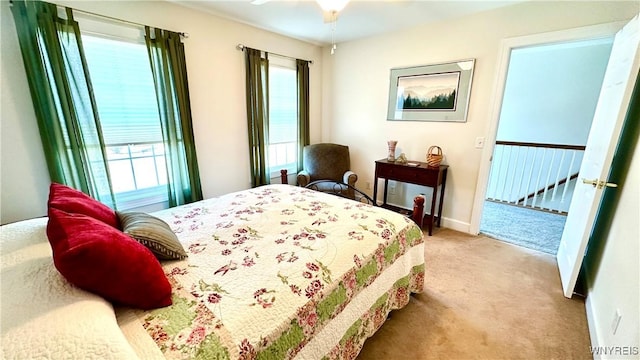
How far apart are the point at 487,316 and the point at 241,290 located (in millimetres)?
1805

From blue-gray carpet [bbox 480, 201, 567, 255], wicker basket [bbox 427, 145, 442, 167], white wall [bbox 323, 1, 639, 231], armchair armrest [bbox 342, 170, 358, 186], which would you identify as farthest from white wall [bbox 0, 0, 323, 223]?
blue-gray carpet [bbox 480, 201, 567, 255]

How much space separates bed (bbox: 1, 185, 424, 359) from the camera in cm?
73

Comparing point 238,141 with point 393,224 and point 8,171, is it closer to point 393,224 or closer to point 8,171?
point 8,171

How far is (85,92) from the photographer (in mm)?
2094

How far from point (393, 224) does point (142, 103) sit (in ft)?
8.18

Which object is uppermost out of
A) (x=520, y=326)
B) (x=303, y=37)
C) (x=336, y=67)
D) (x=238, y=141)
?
(x=303, y=37)

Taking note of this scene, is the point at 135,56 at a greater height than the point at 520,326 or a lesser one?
greater

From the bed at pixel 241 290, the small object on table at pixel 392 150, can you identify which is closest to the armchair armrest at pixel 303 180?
the small object on table at pixel 392 150

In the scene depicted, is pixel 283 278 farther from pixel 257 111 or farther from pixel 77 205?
pixel 257 111

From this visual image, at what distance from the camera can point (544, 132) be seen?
13.7 ft

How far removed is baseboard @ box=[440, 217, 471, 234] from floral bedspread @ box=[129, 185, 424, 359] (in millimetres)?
1580

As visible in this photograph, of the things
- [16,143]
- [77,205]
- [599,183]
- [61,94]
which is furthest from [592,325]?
[16,143]

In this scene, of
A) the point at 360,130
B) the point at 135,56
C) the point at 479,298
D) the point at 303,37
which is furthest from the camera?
the point at 360,130

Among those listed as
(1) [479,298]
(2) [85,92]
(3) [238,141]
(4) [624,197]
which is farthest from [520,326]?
(2) [85,92]
